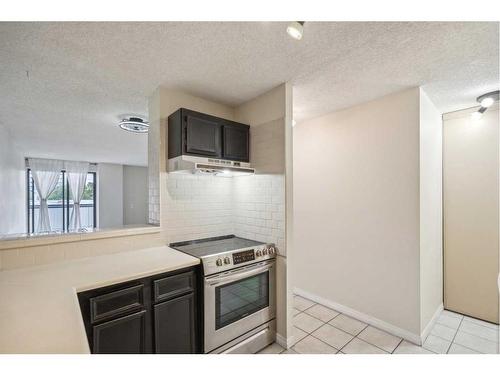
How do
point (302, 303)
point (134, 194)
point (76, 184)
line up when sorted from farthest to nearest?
point (134, 194) → point (76, 184) → point (302, 303)

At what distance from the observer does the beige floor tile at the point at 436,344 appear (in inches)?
79.7

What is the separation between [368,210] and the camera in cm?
250

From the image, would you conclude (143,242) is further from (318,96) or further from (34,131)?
(34,131)

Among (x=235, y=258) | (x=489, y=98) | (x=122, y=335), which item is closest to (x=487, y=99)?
(x=489, y=98)

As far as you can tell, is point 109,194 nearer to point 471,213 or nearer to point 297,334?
point 297,334

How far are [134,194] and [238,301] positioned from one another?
23.8 feet

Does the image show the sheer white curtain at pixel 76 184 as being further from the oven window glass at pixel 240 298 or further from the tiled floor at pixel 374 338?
the tiled floor at pixel 374 338

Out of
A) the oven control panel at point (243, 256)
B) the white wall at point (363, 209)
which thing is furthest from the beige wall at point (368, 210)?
the oven control panel at point (243, 256)

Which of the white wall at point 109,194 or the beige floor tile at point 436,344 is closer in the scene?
the beige floor tile at point 436,344

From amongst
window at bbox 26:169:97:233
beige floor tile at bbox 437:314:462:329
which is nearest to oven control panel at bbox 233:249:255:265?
beige floor tile at bbox 437:314:462:329

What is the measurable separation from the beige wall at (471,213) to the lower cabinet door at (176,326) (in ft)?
9.99

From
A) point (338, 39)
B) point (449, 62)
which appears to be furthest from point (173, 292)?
point (449, 62)
